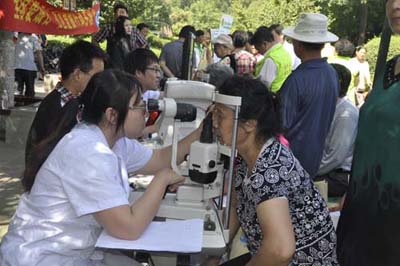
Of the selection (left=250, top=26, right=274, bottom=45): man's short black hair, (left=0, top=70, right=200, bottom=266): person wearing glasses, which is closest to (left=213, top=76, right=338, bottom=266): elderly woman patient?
(left=0, top=70, right=200, bottom=266): person wearing glasses

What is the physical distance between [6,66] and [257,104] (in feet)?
16.8

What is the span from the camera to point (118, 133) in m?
1.86

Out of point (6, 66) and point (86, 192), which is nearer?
point (86, 192)

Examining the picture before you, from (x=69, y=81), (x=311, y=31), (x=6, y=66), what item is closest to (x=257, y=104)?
(x=69, y=81)

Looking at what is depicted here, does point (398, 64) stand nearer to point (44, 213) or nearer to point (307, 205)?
point (307, 205)

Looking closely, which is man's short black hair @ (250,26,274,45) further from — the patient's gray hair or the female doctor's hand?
the female doctor's hand

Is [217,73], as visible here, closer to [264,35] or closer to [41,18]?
[264,35]

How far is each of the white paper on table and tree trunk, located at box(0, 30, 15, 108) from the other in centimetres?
494

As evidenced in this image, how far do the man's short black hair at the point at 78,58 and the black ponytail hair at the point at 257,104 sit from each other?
123 cm

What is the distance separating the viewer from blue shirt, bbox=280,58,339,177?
119 inches

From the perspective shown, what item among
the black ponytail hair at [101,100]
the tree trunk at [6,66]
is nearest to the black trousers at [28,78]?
the tree trunk at [6,66]

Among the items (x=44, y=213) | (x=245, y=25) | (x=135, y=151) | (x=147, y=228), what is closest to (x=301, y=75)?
(x=135, y=151)

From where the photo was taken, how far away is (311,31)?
321 centimetres

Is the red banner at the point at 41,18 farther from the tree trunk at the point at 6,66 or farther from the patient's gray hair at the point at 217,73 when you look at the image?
the patient's gray hair at the point at 217,73
